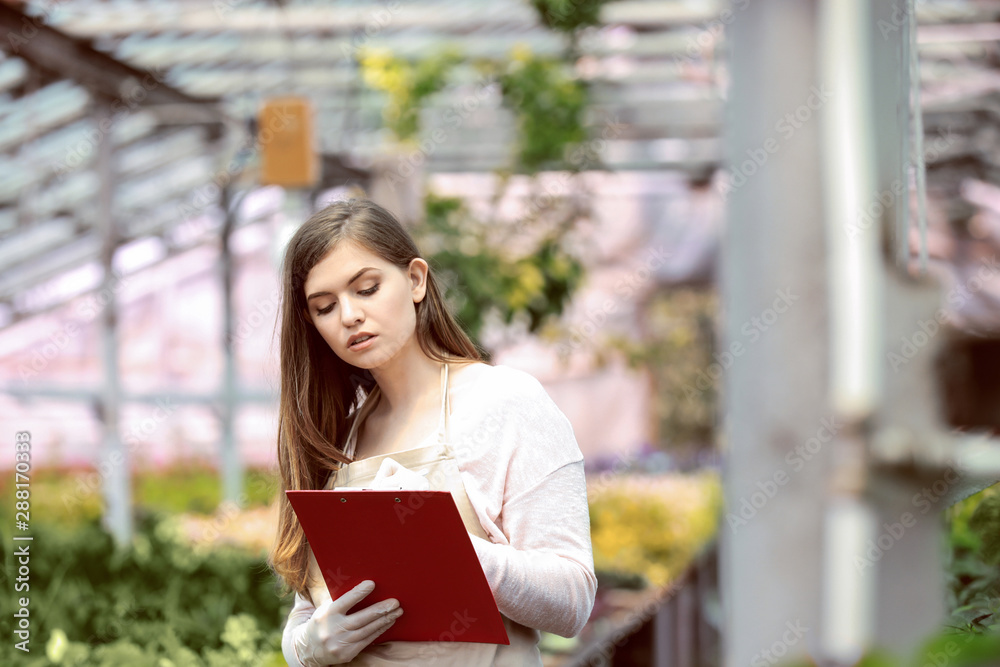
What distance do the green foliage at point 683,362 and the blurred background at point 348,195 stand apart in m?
0.03

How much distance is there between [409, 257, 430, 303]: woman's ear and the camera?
1196 mm

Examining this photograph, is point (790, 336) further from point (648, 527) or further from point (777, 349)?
point (648, 527)

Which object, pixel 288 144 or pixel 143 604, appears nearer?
pixel 143 604

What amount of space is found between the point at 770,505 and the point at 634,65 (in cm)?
447

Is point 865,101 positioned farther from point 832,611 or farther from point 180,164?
point 180,164

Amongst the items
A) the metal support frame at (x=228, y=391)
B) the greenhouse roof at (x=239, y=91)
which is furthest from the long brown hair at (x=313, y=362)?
the metal support frame at (x=228, y=391)

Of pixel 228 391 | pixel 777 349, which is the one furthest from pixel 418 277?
pixel 228 391

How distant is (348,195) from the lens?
13.5ft

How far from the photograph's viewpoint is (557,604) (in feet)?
3.46

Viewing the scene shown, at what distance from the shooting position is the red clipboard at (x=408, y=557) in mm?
976

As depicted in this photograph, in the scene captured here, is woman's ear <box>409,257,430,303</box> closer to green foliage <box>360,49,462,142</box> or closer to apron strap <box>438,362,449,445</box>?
apron strap <box>438,362,449,445</box>

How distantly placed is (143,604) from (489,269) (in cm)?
230

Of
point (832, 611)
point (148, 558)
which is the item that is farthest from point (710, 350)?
point (148, 558)

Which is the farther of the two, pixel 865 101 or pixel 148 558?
pixel 148 558
